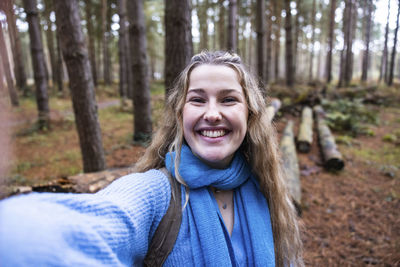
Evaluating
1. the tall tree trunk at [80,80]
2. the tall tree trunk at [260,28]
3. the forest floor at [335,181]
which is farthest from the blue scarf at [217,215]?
the tall tree trunk at [260,28]

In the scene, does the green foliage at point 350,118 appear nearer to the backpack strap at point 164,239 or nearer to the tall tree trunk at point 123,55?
the backpack strap at point 164,239

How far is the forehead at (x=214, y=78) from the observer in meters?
1.56

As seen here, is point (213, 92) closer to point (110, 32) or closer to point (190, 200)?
point (190, 200)

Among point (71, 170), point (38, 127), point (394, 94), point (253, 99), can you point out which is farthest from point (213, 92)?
point (394, 94)

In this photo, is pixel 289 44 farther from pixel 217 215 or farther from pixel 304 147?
pixel 217 215

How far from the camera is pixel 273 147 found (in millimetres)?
1860

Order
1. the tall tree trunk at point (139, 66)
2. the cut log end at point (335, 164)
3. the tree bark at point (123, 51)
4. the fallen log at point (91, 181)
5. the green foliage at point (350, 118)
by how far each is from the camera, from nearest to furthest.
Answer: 1. the fallen log at point (91, 181)
2. the cut log end at point (335, 164)
3. the tall tree trunk at point (139, 66)
4. the green foliage at point (350, 118)
5. the tree bark at point (123, 51)

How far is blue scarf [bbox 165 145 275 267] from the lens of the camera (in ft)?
4.33

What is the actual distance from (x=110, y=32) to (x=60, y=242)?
2275 cm

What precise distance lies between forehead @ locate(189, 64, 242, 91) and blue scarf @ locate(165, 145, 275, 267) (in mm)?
423

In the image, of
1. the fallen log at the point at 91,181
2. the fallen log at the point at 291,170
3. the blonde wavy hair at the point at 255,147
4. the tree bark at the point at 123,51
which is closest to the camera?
the blonde wavy hair at the point at 255,147

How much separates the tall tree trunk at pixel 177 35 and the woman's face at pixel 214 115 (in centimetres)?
242

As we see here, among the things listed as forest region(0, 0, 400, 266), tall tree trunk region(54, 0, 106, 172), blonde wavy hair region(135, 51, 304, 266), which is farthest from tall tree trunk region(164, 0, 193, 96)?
blonde wavy hair region(135, 51, 304, 266)

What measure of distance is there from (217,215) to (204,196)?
0.42 feet
